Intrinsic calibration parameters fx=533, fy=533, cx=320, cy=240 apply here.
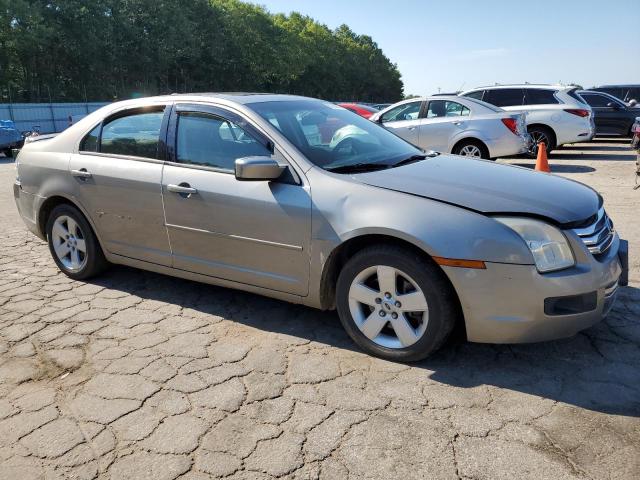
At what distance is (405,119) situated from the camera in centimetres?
1150

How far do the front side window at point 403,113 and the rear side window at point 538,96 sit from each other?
341 cm

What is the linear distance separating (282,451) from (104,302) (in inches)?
97.8

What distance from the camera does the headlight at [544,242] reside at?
2.81 meters

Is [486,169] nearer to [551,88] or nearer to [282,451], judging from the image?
[282,451]

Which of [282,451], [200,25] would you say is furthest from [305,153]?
[200,25]

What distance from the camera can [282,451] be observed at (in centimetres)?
244

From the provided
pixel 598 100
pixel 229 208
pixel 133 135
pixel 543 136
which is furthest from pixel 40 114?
pixel 229 208

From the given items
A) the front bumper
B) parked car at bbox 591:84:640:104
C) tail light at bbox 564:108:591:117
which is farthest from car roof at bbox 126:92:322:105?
parked car at bbox 591:84:640:104

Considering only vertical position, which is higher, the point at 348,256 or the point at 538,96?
the point at 538,96

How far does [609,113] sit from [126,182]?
16.7 m

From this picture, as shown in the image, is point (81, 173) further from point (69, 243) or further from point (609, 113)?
point (609, 113)

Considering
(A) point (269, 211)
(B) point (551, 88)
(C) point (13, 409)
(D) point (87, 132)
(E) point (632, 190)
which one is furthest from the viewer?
(B) point (551, 88)

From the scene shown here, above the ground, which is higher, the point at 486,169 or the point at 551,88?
the point at 551,88

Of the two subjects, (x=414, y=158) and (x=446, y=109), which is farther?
(x=446, y=109)
